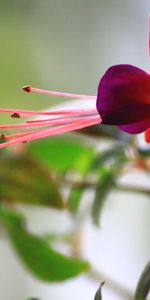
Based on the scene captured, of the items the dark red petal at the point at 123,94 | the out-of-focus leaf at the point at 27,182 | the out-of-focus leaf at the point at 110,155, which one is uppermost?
the dark red petal at the point at 123,94

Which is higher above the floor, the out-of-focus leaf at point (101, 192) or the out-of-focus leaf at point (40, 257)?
the out-of-focus leaf at point (101, 192)

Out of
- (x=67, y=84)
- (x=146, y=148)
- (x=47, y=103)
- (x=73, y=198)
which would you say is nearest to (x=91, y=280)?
(x=73, y=198)

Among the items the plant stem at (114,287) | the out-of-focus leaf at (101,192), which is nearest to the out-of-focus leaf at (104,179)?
the out-of-focus leaf at (101,192)

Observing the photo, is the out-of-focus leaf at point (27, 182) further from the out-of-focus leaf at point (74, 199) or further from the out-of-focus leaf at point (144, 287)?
the out-of-focus leaf at point (144, 287)

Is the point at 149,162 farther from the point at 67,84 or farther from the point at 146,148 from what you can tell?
the point at 67,84

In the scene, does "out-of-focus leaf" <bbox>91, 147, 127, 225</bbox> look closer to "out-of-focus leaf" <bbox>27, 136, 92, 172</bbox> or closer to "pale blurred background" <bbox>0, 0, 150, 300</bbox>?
"out-of-focus leaf" <bbox>27, 136, 92, 172</bbox>

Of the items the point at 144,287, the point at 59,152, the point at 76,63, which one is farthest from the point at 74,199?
the point at 76,63

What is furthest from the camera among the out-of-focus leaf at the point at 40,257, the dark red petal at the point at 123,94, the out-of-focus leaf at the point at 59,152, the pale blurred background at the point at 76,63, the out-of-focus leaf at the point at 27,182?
the pale blurred background at the point at 76,63
